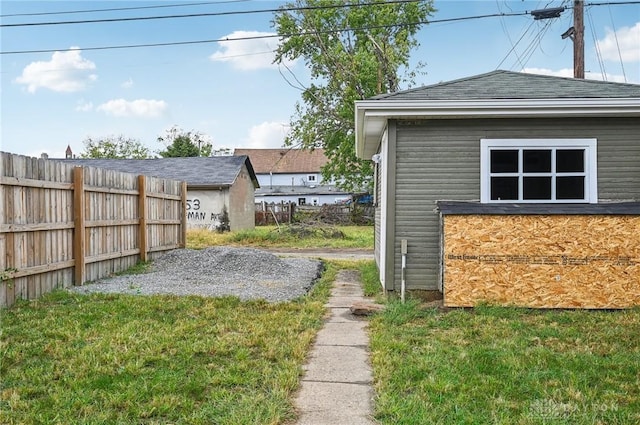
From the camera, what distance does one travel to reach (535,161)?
646 cm

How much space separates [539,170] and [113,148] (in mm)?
50262

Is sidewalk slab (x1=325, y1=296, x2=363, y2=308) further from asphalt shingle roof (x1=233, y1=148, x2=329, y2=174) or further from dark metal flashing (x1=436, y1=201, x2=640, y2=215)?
asphalt shingle roof (x1=233, y1=148, x2=329, y2=174)

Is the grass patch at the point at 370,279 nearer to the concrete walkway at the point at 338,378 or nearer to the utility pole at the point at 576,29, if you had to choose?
the concrete walkway at the point at 338,378

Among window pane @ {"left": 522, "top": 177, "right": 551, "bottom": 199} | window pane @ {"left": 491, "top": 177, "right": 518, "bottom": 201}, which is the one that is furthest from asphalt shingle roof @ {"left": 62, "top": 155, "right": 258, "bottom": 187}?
window pane @ {"left": 522, "top": 177, "right": 551, "bottom": 199}

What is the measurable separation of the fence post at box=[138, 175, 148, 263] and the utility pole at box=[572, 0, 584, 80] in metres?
10.3

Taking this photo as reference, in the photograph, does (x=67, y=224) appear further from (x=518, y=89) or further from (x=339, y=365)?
(x=518, y=89)

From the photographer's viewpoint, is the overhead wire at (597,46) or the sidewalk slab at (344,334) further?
the overhead wire at (597,46)

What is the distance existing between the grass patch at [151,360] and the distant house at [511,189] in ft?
5.97

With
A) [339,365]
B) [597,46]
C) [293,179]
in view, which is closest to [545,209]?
[339,365]

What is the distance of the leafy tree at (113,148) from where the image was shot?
48781 mm

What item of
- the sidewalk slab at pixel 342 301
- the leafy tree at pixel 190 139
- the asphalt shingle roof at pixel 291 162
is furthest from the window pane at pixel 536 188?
the leafy tree at pixel 190 139

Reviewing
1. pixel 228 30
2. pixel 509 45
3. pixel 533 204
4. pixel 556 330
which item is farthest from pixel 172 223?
pixel 509 45

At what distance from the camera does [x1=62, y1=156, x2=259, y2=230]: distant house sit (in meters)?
22.0

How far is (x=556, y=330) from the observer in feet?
15.6
